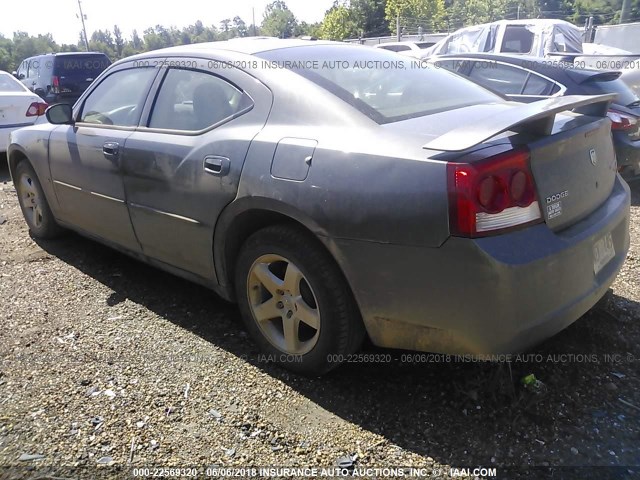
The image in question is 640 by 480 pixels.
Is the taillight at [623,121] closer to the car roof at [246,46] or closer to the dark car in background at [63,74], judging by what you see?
the car roof at [246,46]

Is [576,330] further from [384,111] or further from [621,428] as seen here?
[384,111]

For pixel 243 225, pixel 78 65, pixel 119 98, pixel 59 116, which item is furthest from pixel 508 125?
pixel 78 65

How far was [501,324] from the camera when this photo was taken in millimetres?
2084

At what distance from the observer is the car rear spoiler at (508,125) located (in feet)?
6.46

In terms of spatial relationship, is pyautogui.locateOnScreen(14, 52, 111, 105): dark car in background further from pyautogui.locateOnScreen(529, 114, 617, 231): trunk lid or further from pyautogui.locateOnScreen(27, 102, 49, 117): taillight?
pyautogui.locateOnScreen(529, 114, 617, 231): trunk lid

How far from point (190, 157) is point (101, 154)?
37.2 inches

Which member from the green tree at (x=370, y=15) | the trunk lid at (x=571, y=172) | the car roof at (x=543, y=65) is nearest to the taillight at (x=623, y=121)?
the car roof at (x=543, y=65)

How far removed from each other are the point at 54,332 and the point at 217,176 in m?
1.51

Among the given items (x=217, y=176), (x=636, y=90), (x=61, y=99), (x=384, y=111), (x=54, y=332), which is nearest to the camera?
(x=384, y=111)

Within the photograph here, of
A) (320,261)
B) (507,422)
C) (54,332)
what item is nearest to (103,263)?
(54,332)

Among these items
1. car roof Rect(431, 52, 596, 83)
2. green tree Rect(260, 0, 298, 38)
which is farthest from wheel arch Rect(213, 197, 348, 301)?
green tree Rect(260, 0, 298, 38)

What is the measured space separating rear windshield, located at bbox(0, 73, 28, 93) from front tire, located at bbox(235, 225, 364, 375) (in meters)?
7.45

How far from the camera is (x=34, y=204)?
474 centimetres

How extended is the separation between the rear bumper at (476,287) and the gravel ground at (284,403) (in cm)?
37
